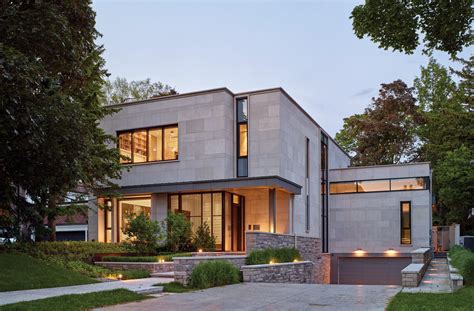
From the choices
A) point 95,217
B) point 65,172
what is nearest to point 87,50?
point 65,172

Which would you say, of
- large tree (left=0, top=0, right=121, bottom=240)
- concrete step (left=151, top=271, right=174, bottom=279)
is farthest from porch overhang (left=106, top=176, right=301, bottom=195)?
large tree (left=0, top=0, right=121, bottom=240)

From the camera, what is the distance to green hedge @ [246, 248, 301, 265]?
16.8 meters

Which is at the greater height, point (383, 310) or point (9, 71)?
point (9, 71)

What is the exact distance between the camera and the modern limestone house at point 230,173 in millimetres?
21969

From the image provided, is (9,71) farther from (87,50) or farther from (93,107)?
(93,107)

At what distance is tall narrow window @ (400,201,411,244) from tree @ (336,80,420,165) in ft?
60.0

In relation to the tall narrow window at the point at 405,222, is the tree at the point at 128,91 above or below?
above

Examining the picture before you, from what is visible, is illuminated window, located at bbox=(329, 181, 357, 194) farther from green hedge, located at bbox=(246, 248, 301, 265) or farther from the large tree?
the large tree

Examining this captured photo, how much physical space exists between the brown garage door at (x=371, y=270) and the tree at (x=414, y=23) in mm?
19106

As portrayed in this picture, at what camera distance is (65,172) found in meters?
8.91

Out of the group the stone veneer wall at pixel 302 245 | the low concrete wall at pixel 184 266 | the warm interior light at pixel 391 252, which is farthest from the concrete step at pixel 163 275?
the warm interior light at pixel 391 252

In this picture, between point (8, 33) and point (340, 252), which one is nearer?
point (8, 33)

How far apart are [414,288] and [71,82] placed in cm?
1123

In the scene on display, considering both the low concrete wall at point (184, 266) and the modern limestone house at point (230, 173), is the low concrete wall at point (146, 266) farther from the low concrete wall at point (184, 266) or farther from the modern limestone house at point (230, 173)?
the modern limestone house at point (230, 173)
